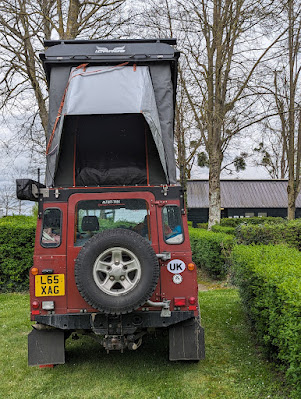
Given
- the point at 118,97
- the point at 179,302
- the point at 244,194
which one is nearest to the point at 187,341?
the point at 179,302

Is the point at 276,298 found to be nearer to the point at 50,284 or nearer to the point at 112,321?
the point at 112,321

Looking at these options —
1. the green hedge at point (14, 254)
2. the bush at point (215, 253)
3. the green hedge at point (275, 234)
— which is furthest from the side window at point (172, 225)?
the bush at point (215, 253)

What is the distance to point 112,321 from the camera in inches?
209

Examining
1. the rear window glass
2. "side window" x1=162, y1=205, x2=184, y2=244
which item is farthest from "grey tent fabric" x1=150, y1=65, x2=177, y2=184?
the rear window glass

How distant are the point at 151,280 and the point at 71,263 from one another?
1183 mm

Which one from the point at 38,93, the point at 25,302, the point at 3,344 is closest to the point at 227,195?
the point at 38,93

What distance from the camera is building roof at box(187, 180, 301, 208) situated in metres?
35.5

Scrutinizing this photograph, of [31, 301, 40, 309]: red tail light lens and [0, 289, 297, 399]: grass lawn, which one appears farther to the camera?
[31, 301, 40, 309]: red tail light lens

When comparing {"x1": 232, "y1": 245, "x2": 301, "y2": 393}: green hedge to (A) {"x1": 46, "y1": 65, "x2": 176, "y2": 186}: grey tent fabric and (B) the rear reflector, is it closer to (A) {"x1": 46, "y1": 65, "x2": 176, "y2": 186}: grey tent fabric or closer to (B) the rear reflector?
(B) the rear reflector

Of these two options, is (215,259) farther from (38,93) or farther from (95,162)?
(38,93)

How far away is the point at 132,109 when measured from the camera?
5.71 m

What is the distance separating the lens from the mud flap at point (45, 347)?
18.3 feet

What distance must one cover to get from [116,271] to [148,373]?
1624 millimetres

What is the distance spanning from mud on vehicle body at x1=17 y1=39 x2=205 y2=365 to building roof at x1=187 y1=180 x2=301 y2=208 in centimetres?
2843
